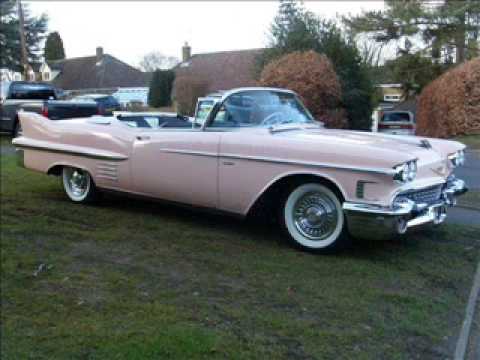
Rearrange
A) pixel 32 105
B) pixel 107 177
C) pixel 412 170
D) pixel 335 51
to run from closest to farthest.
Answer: pixel 412 170 < pixel 107 177 < pixel 32 105 < pixel 335 51

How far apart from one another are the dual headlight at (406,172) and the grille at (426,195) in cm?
14

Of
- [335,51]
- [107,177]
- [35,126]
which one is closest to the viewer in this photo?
[107,177]

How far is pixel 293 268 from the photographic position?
180 inches

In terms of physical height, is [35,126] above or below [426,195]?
above

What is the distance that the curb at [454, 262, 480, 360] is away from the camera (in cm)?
326

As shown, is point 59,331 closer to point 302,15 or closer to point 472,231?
point 472,231

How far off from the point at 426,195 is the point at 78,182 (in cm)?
420

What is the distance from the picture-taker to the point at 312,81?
637 inches

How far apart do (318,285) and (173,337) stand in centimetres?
131

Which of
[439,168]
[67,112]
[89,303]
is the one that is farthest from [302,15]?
[89,303]

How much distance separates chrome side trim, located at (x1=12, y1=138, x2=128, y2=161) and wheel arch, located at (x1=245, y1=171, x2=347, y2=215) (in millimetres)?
1790

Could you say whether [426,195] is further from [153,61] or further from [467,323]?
[153,61]


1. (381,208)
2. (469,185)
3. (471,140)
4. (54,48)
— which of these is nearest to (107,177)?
(381,208)

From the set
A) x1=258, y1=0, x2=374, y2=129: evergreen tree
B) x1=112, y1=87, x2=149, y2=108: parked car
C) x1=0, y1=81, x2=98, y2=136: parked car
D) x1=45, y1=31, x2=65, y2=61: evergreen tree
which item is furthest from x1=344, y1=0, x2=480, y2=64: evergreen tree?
x1=45, y1=31, x2=65, y2=61: evergreen tree
